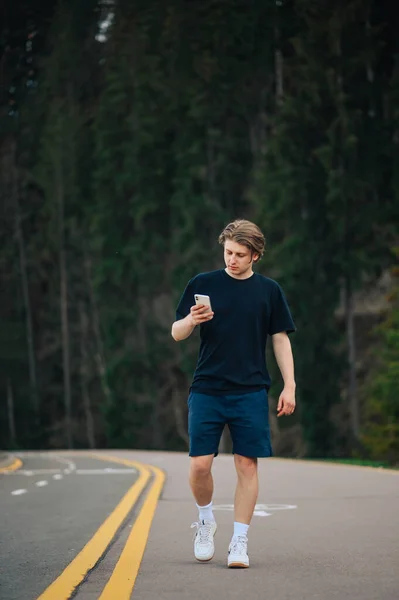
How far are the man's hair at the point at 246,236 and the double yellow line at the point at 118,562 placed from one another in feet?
6.79

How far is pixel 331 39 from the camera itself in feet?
169

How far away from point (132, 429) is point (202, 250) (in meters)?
8.93

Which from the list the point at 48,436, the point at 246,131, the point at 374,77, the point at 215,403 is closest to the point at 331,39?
the point at 374,77

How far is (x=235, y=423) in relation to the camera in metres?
8.85

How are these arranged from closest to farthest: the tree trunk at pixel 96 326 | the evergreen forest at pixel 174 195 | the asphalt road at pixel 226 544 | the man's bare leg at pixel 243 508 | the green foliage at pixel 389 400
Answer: the asphalt road at pixel 226 544 < the man's bare leg at pixel 243 508 < the green foliage at pixel 389 400 < the evergreen forest at pixel 174 195 < the tree trunk at pixel 96 326

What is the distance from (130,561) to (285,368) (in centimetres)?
160

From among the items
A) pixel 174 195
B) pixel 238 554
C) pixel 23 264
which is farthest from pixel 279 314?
pixel 23 264

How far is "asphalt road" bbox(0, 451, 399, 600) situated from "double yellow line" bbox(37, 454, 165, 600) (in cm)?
5

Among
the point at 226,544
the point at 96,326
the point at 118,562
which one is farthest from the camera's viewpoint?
the point at 96,326

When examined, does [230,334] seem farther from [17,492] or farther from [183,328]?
[17,492]

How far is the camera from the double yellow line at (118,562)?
7.72 m

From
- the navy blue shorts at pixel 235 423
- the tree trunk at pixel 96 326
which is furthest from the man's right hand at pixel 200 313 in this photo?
the tree trunk at pixel 96 326

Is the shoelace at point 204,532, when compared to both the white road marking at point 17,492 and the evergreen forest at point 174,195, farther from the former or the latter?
the evergreen forest at point 174,195

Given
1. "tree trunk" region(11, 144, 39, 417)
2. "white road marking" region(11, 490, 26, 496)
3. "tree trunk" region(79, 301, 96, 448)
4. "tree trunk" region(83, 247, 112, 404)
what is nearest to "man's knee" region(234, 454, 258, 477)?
"white road marking" region(11, 490, 26, 496)
